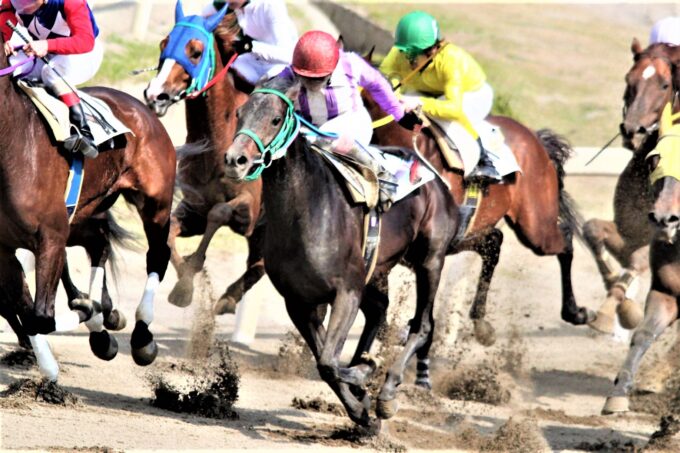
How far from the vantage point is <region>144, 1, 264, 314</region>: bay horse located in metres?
8.62

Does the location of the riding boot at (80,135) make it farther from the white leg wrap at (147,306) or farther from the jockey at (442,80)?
the jockey at (442,80)

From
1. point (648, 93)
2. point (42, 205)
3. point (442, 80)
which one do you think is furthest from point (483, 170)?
point (42, 205)

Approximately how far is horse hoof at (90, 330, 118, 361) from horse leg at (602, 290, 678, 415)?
2739mm

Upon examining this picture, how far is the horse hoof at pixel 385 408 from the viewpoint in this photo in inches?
278

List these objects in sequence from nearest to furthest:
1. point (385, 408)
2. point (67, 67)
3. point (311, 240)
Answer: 1. point (311, 240)
2. point (385, 408)
3. point (67, 67)

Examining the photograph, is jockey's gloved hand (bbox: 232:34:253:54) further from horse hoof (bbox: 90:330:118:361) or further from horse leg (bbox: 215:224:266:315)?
horse hoof (bbox: 90:330:118:361)

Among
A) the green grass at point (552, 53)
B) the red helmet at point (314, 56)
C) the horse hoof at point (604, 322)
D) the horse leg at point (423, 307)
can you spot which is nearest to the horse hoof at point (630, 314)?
the horse hoof at point (604, 322)

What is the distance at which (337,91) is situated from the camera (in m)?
6.87

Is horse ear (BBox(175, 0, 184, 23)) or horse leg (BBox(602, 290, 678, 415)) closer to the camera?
horse leg (BBox(602, 290, 678, 415))

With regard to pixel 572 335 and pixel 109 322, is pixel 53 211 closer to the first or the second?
pixel 109 322

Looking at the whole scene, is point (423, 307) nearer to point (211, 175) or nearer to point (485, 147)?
point (485, 147)

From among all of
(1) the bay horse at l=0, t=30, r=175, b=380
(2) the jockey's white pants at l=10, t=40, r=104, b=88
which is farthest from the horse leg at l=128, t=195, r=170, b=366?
(2) the jockey's white pants at l=10, t=40, r=104, b=88

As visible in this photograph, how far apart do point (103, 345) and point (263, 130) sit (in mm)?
2110

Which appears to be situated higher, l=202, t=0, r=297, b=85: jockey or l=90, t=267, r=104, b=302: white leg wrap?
l=202, t=0, r=297, b=85: jockey
